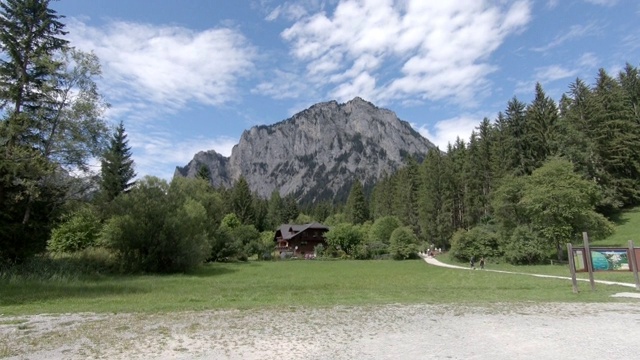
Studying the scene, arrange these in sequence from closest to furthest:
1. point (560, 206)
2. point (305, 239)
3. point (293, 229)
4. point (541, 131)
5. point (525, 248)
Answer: point (560, 206)
point (525, 248)
point (541, 131)
point (305, 239)
point (293, 229)

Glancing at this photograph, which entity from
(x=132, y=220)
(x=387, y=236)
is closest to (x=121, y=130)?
(x=132, y=220)

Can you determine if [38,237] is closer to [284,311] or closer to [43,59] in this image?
[43,59]

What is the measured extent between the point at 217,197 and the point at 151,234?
102 ft

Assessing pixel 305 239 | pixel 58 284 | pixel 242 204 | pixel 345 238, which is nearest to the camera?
pixel 58 284

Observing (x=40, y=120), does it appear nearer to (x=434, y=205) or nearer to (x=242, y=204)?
(x=434, y=205)

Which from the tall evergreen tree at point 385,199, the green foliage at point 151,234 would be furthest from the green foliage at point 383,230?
the green foliage at point 151,234

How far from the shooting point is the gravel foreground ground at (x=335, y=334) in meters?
6.43

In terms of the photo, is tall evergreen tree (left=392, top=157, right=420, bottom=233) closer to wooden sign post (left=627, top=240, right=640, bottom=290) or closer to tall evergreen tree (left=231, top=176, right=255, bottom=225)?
tall evergreen tree (left=231, top=176, right=255, bottom=225)

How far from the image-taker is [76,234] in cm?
3684

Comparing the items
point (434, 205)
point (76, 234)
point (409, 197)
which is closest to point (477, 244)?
point (434, 205)

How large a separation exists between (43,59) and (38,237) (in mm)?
10291

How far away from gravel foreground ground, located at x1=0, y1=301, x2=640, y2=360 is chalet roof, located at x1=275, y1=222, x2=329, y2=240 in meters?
76.0

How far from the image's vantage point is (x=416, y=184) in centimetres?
8388

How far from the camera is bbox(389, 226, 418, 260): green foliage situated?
62094 millimetres
